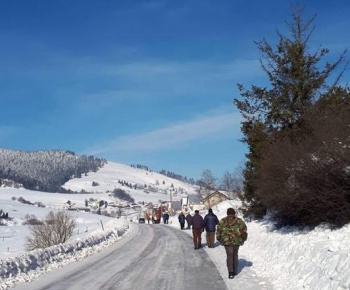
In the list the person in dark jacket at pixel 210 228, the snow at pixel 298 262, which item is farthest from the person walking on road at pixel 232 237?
the person in dark jacket at pixel 210 228

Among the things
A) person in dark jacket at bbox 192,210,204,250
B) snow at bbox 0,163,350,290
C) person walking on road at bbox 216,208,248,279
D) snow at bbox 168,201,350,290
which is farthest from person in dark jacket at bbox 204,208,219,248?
person walking on road at bbox 216,208,248,279

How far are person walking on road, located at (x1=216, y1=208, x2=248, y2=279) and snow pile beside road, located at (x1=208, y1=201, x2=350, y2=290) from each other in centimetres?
76

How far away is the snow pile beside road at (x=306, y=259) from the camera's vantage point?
832 cm

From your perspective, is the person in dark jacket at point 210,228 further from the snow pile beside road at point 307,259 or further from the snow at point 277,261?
the snow pile beside road at point 307,259

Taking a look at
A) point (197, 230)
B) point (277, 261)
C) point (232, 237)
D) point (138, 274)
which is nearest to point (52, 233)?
point (197, 230)

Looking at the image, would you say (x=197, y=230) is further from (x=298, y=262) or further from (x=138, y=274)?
(x=298, y=262)

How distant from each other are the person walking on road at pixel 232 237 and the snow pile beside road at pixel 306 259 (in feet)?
2.49

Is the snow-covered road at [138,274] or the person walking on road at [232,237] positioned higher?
the person walking on road at [232,237]

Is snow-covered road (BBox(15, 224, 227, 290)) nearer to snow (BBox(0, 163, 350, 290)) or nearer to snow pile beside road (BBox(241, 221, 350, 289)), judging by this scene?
snow (BBox(0, 163, 350, 290))

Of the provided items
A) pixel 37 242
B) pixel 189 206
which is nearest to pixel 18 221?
pixel 189 206

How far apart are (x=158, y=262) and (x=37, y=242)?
3669 cm

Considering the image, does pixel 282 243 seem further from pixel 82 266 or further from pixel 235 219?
pixel 82 266

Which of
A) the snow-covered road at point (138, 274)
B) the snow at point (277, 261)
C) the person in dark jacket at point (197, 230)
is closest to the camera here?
the snow at point (277, 261)

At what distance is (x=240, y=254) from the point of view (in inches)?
676
